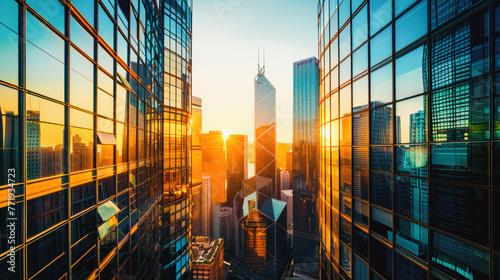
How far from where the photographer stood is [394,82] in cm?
708

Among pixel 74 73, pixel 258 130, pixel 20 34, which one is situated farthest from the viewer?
pixel 258 130

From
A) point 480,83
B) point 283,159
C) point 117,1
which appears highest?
point 117,1

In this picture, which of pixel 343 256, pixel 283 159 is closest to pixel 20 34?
pixel 343 256

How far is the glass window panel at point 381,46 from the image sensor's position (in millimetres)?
7327

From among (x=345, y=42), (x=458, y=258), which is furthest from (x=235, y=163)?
(x=458, y=258)

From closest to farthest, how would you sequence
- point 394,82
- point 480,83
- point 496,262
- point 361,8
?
point 496,262 → point 480,83 → point 394,82 → point 361,8

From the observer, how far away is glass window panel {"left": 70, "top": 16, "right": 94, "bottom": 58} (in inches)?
214

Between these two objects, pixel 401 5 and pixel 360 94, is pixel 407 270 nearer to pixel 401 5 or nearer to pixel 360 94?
pixel 360 94

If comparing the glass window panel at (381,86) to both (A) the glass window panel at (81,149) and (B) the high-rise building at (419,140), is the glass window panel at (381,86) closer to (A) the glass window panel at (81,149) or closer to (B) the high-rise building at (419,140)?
(B) the high-rise building at (419,140)

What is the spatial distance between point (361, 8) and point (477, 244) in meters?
10.5

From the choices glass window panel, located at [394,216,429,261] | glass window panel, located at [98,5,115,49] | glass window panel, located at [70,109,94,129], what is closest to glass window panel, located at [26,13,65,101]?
glass window panel, located at [70,109,94,129]

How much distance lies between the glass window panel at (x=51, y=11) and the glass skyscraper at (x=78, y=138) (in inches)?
1.0

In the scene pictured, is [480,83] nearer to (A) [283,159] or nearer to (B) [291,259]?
(B) [291,259]

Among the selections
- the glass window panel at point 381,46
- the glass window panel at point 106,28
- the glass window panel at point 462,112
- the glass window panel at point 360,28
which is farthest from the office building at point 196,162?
the glass window panel at point 462,112
